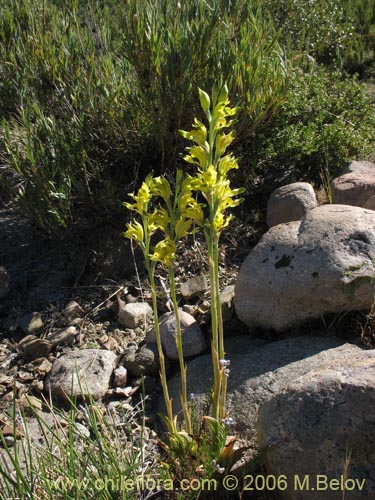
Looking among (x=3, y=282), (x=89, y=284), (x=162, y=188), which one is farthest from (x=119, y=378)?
(x=162, y=188)

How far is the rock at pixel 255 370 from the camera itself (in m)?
2.61

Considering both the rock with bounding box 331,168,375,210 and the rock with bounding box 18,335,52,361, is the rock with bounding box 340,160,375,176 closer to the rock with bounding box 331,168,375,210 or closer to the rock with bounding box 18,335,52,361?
the rock with bounding box 331,168,375,210

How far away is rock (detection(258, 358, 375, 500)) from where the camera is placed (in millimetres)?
2041

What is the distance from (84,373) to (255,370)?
0.87 meters

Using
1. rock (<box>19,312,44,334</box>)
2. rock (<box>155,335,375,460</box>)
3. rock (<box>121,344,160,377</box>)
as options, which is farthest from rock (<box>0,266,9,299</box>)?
rock (<box>155,335,375,460</box>)

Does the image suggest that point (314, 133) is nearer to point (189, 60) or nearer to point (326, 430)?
point (189, 60)

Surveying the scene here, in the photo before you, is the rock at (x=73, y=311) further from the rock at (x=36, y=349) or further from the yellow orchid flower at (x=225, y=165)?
the yellow orchid flower at (x=225, y=165)

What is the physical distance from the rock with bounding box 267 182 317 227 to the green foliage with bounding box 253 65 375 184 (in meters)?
0.33

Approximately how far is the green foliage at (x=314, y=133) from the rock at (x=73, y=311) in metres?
1.61

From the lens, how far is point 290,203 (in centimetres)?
358

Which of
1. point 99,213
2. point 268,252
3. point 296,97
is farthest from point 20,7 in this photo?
point 268,252

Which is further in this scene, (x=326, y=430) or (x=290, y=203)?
(x=290, y=203)

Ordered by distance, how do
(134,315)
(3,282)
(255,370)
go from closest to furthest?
1. (255,370)
2. (134,315)
3. (3,282)

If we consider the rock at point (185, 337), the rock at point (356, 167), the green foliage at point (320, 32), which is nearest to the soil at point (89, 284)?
the rock at point (185, 337)
